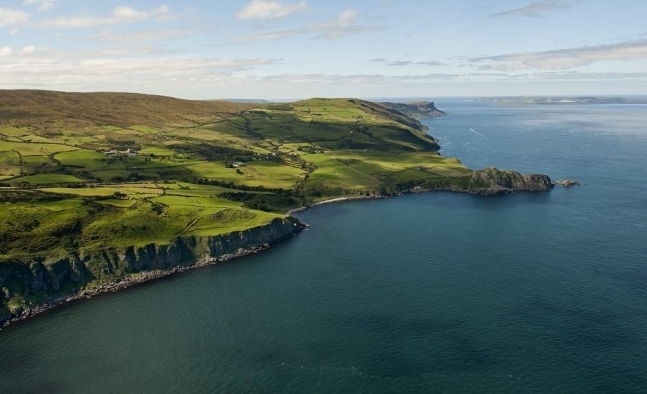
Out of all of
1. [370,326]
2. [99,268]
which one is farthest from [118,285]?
[370,326]

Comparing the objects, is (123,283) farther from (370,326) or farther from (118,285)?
(370,326)

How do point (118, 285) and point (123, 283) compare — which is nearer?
point (118, 285)

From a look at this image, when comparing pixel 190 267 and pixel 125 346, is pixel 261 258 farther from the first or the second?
pixel 125 346

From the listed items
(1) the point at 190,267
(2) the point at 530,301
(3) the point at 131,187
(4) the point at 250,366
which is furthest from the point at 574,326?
(3) the point at 131,187

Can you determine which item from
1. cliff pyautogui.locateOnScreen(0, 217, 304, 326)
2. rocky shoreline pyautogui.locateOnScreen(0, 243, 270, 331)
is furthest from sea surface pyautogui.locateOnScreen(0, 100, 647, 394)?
cliff pyautogui.locateOnScreen(0, 217, 304, 326)

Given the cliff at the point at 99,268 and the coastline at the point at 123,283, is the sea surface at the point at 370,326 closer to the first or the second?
the coastline at the point at 123,283

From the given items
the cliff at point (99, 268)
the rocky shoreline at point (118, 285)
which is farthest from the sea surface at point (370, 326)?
the cliff at point (99, 268)

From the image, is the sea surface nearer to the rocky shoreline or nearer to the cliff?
the rocky shoreline
